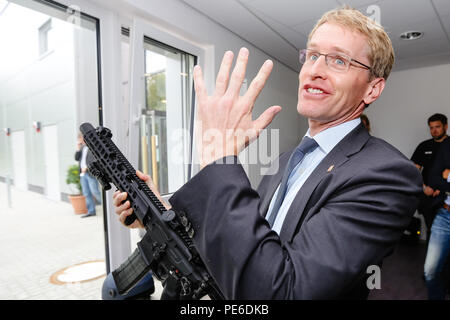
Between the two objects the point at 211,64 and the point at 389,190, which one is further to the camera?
the point at 211,64

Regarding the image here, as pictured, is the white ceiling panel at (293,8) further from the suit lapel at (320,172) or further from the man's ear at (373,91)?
the suit lapel at (320,172)

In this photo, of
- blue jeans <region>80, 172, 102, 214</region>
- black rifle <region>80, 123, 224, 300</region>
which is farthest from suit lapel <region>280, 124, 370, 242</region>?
blue jeans <region>80, 172, 102, 214</region>

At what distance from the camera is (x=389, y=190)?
540 millimetres

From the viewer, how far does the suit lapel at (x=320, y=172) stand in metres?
0.62

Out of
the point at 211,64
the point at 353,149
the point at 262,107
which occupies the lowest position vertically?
the point at 353,149

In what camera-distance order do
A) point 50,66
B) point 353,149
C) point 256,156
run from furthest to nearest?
point 50,66 → point 256,156 → point 353,149

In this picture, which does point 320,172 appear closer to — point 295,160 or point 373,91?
point 295,160

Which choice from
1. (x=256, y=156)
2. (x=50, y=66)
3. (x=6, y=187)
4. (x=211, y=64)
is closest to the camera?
(x=6, y=187)

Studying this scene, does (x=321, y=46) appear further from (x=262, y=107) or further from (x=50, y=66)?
(x=50, y=66)

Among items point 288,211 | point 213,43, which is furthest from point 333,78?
point 213,43

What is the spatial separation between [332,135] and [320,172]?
5.5 inches

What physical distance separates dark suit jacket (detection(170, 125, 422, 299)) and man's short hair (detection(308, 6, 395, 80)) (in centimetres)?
30
